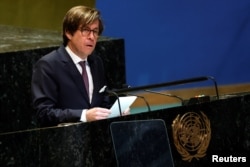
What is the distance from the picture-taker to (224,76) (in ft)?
20.0

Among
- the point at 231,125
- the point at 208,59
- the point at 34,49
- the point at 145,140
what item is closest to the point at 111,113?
the point at 145,140

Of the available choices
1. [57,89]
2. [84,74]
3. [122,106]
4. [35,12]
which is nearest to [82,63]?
[84,74]

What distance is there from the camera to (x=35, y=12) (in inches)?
219

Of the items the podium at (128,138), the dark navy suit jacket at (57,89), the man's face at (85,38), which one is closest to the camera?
the podium at (128,138)

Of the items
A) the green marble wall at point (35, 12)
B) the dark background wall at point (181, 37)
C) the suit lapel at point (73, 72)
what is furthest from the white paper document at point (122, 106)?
the green marble wall at point (35, 12)

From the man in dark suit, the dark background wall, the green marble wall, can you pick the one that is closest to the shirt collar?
the man in dark suit

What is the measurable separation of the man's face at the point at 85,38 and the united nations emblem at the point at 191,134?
559 mm

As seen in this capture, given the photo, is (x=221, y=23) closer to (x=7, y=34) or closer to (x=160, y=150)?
(x=7, y=34)

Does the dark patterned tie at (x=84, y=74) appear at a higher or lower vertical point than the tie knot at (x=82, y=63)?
lower

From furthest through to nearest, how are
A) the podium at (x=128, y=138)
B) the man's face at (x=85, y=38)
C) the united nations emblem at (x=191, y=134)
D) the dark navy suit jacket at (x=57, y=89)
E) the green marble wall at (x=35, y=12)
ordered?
the green marble wall at (x=35, y=12) → the man's face at (x=85, y=38) → the dark navy suit jacket at (x=57, y=89) → the united nations emblem at (x=191, y=134) → the podium at (x=128, y=138)

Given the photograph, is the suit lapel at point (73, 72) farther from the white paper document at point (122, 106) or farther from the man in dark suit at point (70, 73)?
the white paper document at point (122, 106)

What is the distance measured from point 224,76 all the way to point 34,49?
3063 mm

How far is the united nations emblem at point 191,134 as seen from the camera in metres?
2.17

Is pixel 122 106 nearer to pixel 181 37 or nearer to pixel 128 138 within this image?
pixel 128 138
